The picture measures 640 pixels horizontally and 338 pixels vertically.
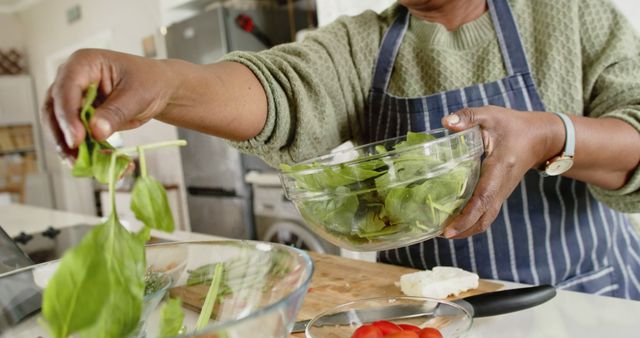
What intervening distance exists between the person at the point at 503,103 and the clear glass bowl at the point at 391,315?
190mm

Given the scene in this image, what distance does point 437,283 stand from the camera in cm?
71

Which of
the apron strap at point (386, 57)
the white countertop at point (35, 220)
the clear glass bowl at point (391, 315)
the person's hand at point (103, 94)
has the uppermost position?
the apron strap at point (386, 57)

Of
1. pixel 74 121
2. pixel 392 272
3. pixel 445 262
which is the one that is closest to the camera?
pixel 74 121

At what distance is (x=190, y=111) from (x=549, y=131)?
1.48 feet

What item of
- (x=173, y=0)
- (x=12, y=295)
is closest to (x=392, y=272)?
(x=12, y=295)

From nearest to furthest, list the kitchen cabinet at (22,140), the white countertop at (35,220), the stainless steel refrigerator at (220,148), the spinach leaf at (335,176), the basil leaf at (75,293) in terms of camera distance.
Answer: the basil leaf at (75,293) → the spinach leaf at (335,176) → the white countertop at (35,220) → the stainless steel refrigerator at (220,148) → the kitchen cabinet at (22,140)

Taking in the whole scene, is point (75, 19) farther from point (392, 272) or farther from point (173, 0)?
point (392, 272)

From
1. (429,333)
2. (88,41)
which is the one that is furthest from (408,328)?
(88,41)

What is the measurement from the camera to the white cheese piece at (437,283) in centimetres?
70

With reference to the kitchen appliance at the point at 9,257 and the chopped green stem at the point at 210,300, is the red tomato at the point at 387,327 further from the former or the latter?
the kitchen appliance at the point at 9,257

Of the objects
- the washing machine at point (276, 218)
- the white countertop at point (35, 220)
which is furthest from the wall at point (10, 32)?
the washing machine at point (276, 218)

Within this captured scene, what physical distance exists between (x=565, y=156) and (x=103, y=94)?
58cm

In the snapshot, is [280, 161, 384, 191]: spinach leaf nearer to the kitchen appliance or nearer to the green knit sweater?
the green knit sweater

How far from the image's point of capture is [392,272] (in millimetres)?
828
